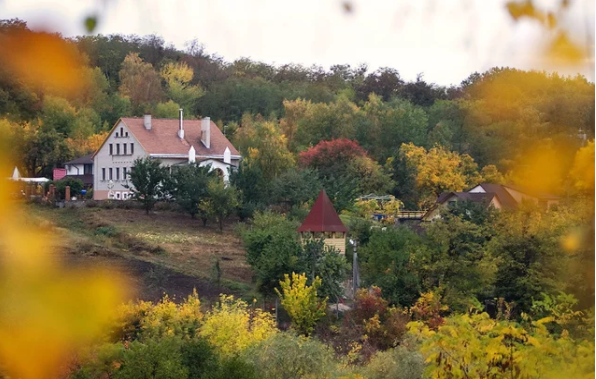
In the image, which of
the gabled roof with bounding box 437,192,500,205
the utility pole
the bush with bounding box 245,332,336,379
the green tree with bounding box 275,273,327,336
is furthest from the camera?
the gabled roof with bounding box 437,192,500,205

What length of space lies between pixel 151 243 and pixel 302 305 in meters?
8.80

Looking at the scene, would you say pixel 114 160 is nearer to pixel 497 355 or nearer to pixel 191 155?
pixel 191 155

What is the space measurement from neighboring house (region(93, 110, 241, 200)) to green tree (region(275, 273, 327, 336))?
53.6 ft

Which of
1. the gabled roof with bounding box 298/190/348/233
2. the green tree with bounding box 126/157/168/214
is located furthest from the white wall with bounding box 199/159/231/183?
the gabled roof with bounding box 298/190/348/233

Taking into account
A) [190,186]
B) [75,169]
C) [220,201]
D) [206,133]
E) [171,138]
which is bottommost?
[220,201]

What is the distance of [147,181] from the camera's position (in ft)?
113

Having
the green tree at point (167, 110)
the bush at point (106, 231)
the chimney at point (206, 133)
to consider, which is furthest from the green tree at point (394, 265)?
the green tree at point (167, 110)

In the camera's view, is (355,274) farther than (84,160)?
No

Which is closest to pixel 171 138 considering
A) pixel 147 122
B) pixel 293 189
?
pixel 147 122

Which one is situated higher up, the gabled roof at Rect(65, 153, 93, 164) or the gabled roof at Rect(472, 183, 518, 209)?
the gabled roof at Rect(65, 153, 93, 164)

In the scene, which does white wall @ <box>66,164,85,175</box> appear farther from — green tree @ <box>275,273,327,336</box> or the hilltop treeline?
green tree @ <box>275,273,327,336</box>

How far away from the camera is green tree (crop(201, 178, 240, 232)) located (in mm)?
33062

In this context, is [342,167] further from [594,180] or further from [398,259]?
[594,180]

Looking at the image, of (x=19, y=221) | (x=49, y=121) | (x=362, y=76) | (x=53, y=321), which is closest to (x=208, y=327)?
(x=53, y=321)
